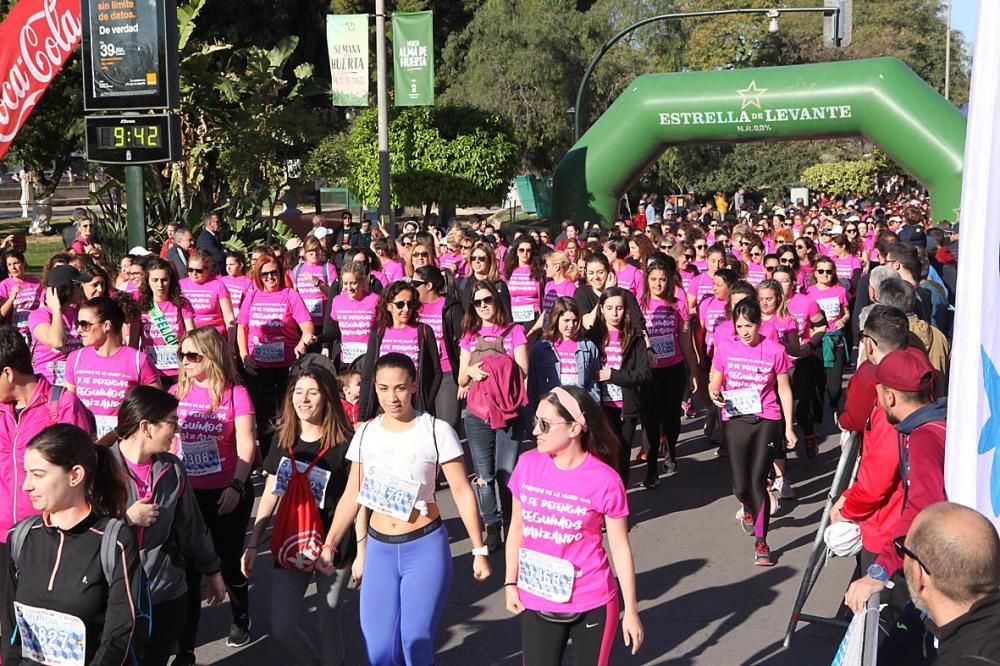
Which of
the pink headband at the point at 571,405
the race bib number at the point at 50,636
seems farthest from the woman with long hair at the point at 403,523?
the race bib number at the point at 50,636

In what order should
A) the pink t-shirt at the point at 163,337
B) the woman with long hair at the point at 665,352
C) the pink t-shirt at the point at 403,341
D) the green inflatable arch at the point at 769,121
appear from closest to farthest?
the pink t-shirt at the point at 403,341
the pink t-shirt at the point at 163,337
the woman with long hair at the point at 665,352
the green inflatable arch at the point at 769,121

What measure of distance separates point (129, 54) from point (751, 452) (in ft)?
27.8

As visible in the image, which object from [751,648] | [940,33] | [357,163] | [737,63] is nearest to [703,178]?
[737,63]

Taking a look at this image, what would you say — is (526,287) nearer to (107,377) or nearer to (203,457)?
(107,377)

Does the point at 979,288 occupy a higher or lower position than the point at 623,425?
higher

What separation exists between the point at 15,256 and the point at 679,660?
6.61 m

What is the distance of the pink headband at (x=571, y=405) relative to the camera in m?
4.64

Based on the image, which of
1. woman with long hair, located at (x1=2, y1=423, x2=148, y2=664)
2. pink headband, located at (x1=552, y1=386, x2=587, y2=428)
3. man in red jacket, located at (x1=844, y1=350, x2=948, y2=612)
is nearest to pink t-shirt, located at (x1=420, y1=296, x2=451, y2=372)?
pink headband, located at (x1=552, y1=386, x2=587, y2=428)

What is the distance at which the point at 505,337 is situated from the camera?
806 cm

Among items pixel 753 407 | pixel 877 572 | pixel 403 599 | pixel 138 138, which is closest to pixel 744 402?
pixel 753 407

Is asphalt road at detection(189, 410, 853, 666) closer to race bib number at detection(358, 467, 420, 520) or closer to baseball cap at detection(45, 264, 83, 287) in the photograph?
race bib number at detection(358, 467, 420, 520)

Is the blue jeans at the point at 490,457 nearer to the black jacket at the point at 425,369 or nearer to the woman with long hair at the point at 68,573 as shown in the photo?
the black jacket at the point at 425,369

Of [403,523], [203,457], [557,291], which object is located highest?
[557,291]

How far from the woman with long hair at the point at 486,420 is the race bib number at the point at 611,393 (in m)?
0.68
